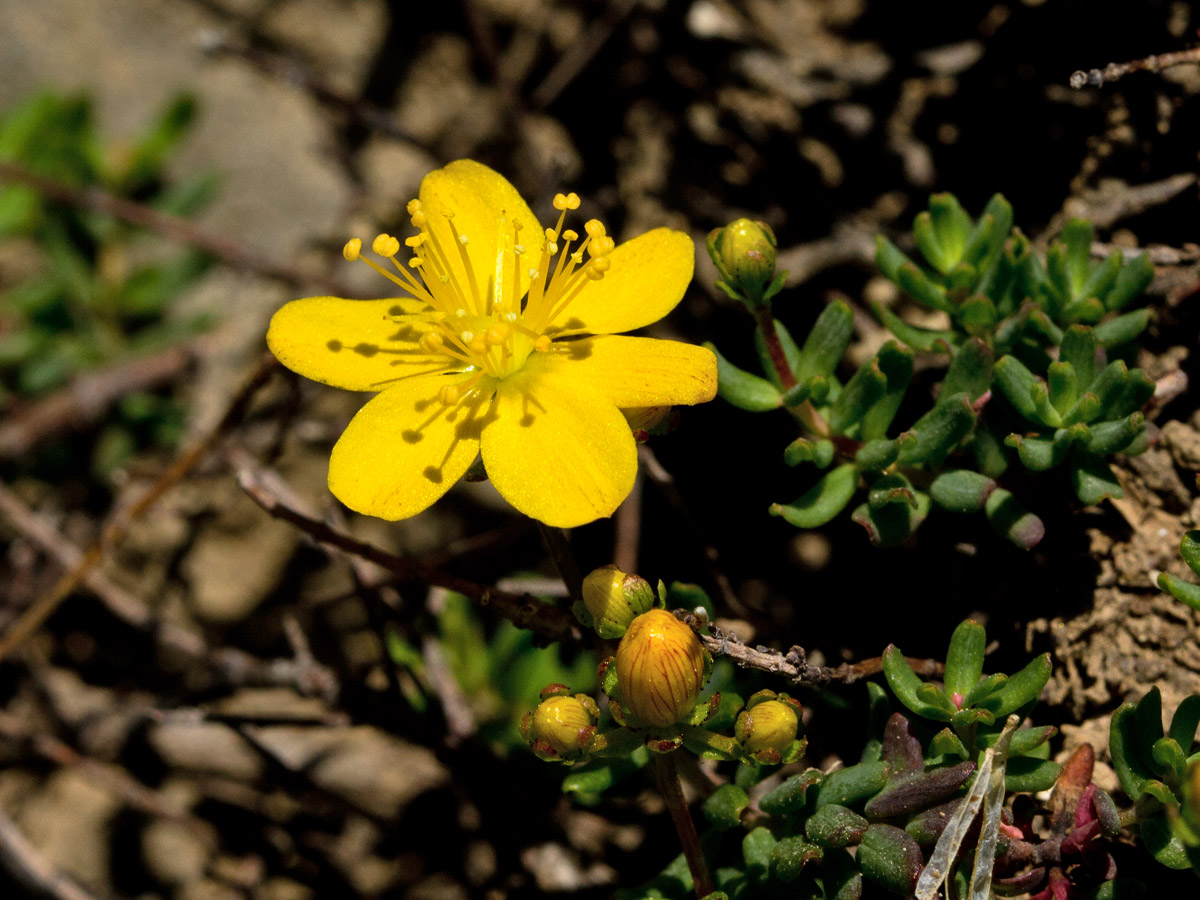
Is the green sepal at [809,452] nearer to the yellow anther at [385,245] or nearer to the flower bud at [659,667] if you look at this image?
the flower bud at [659,667]

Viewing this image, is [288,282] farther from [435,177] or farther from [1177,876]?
[1177,876]

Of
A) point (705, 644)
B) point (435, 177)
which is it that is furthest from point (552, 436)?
point (435, 177)

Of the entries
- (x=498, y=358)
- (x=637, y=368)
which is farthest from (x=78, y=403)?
(x=637, y=368)

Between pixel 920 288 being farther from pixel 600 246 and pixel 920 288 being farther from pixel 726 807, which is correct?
pixel 726 807

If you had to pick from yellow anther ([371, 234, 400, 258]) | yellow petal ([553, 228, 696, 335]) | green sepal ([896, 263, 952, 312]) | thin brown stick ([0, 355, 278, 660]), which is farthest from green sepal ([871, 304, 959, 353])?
thin brown stick ([0, 355, 278, 660])

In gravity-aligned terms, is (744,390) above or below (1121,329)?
below

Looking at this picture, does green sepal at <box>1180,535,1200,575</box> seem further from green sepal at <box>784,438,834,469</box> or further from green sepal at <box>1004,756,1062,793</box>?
green sepal at <box>784,438,834,469</box>

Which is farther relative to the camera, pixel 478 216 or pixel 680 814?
pixel 478 216
